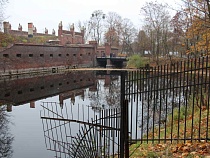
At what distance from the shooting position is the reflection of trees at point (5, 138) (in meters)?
6.84

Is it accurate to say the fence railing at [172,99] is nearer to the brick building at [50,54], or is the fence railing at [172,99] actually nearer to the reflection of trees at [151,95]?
the reflection of trees at [151,95]

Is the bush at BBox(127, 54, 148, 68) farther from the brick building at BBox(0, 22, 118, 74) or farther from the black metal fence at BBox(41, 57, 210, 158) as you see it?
the black metal fence at BBox(41, 57, 210, 158)

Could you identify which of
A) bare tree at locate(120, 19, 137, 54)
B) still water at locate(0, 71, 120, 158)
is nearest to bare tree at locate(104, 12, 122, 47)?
bare tree at locate(120, 19, 137, 54)

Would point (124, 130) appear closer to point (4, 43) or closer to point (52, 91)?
point (52, 91)

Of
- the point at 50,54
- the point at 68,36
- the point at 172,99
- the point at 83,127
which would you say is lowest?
the point at 83,127

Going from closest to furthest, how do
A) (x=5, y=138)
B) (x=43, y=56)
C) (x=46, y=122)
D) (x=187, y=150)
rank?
1. (x=187, y=150)
2. (x=5, y=138)
3. (x=46, y=122)
4. (x=43, y=56)

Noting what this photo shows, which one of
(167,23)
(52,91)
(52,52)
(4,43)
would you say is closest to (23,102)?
(52,91)

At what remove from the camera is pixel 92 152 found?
4.80 metres

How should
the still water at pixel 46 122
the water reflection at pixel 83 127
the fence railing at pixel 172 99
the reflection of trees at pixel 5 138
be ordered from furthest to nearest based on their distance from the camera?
the reflection of trees at pixel 5 138, the still water at pixel 46 122, the water reflection at pixel 83 127, the fence railing at pixel 172 99

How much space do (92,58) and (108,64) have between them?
362 centimetres

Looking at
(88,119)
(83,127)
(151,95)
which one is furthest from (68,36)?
(151,95)

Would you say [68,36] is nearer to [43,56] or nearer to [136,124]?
[43,56]

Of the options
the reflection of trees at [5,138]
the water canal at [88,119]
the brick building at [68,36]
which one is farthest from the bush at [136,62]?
the reflection of trees at [5,138]

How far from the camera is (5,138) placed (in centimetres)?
789
